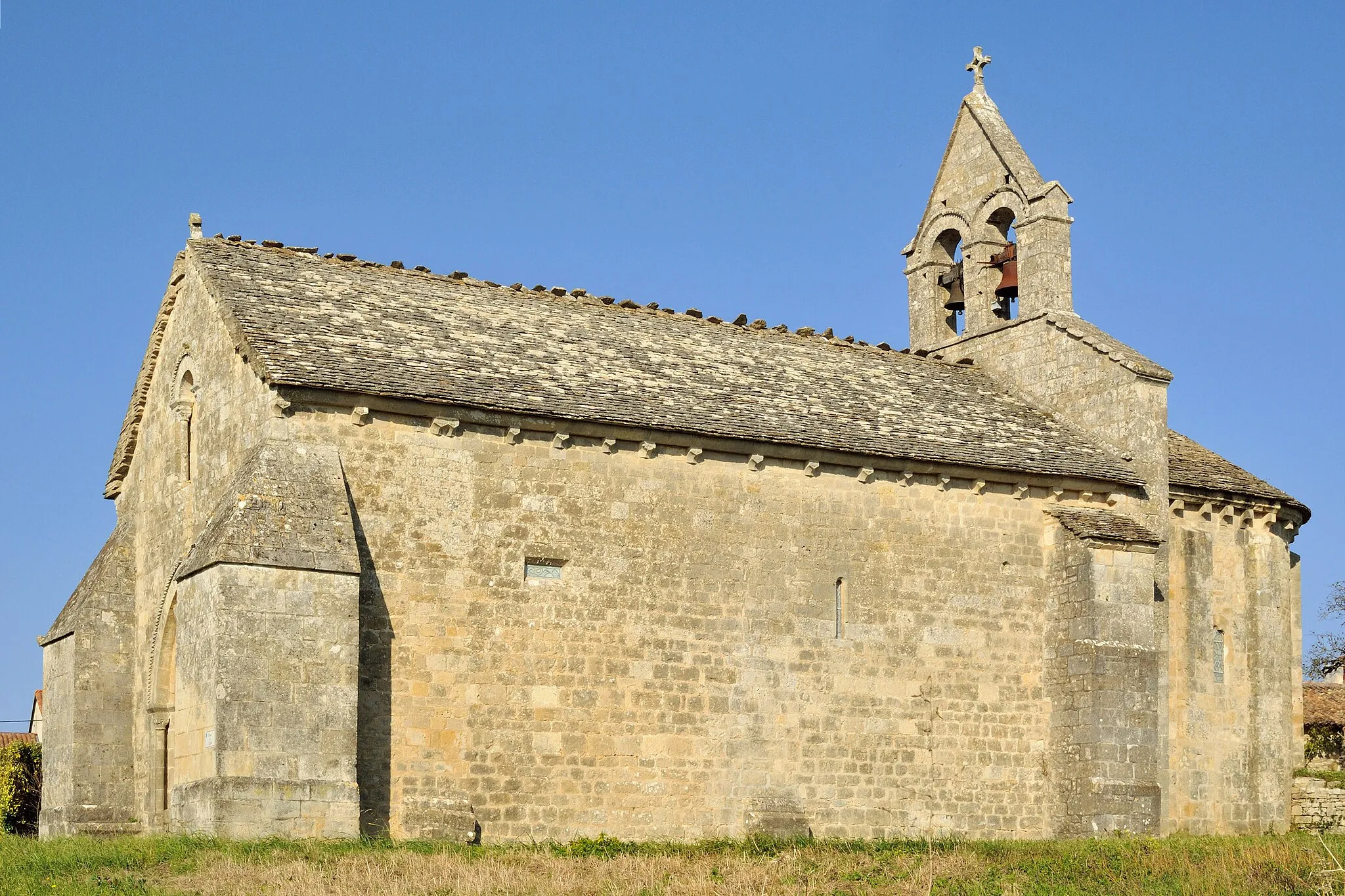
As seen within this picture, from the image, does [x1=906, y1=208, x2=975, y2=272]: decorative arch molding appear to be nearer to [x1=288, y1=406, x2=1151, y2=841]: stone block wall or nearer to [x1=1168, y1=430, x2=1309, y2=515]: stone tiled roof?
[x1=1168, y1=430, x2=1309, y2=515]: stone tiled roof

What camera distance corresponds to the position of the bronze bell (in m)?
27.6

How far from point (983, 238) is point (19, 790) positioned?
17.7m

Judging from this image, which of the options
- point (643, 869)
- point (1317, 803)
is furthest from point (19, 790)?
point (1317, 803)

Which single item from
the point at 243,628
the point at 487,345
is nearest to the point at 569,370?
the point at 487,345

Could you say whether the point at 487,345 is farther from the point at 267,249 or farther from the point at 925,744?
the point at 925,744

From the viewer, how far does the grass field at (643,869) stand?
49.3ft

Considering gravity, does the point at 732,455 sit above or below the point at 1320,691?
above

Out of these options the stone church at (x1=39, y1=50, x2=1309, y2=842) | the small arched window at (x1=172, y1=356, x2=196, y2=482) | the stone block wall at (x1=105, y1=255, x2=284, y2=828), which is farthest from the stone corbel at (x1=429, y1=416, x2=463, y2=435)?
the small arched window at (x1=172, y1=356, x2=196, y2=482)

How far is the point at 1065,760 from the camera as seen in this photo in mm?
22438

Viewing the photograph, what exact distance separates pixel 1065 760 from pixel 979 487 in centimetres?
382

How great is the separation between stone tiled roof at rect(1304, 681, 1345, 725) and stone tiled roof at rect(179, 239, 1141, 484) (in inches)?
439

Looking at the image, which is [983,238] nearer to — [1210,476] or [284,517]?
[1210,476]

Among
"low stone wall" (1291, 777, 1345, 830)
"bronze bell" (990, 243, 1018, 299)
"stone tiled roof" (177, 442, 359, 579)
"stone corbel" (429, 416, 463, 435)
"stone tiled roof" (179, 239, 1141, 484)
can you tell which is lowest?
"low stone wall" (1291, 777, 1345, 830)

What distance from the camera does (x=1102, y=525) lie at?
22.9 meters
